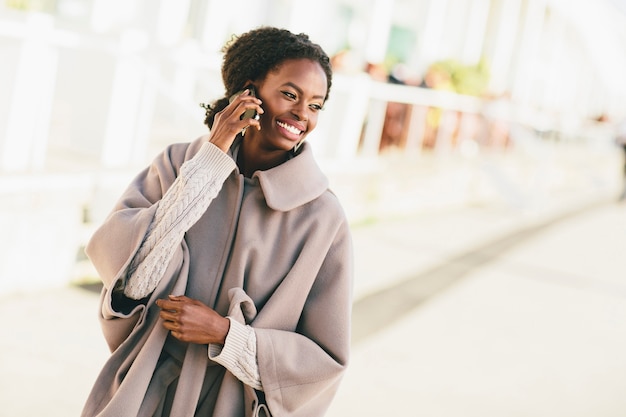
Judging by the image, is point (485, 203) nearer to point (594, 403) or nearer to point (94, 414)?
point (594, 403)

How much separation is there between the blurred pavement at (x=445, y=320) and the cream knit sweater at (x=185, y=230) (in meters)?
1.70

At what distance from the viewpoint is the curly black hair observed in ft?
6.41

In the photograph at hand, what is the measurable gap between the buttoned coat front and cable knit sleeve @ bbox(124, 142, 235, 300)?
0.08 ft

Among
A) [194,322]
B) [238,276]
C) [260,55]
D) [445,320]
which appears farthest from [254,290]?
[445,320]

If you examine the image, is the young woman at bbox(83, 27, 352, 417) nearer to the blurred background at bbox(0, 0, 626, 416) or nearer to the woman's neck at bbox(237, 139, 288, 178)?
the woman's neck at bbox(237, 139, 288, 178)

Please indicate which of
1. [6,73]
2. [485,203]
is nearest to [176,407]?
[6,73]

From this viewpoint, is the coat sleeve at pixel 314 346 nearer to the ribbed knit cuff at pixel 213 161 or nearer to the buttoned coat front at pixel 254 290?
the buttoned coat front at pixel 254 290

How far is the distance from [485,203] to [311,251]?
11027 mm

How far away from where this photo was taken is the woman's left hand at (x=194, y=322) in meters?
1.81

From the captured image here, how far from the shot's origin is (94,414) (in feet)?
6.42

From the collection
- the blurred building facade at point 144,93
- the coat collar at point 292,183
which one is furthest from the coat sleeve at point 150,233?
the blurred building facade at point 144,93

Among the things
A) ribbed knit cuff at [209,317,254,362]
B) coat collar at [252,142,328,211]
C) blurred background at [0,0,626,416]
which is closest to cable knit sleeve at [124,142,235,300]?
coat collar at [252,142,328,211]

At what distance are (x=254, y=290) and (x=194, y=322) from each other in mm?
160

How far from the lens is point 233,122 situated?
6.21ft
